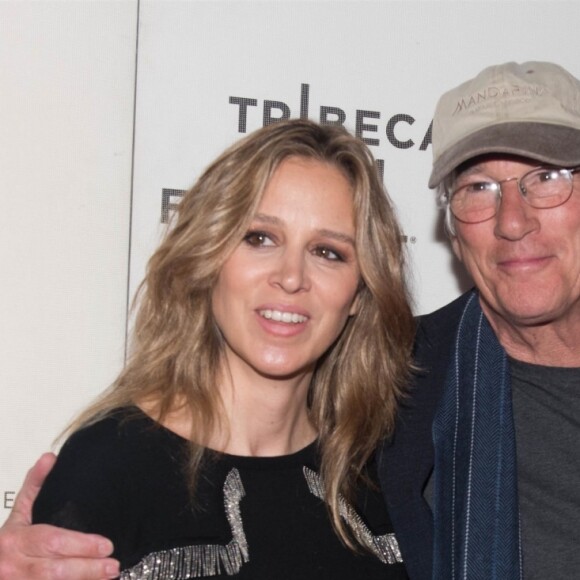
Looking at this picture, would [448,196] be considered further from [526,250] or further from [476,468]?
[476,468]

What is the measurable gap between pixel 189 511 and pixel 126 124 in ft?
3.52

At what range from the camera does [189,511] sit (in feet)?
5.88

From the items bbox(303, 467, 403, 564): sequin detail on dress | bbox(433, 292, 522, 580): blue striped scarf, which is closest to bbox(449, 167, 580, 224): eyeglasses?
bbox(433, 292, 522, 580): blue striped scarf

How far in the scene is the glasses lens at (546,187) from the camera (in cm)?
200

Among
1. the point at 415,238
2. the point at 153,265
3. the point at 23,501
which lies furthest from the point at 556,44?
the point at 23,501

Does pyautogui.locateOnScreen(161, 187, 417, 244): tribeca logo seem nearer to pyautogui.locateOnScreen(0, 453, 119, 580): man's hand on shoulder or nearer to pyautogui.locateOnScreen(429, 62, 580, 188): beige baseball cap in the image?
pyautogui.locateOnScreen(429, 62, 580, 188): beige baseball cap

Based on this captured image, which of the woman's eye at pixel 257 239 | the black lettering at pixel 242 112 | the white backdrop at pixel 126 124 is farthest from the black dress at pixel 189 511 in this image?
the black lettering at pixel 242 112

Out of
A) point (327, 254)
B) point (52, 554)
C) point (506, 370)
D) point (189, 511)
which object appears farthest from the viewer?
point (506, 370)

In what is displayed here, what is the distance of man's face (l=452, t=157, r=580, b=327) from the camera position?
6.57ft

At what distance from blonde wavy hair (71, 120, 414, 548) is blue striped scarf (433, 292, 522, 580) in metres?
0.15

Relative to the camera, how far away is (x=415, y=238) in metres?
2.66

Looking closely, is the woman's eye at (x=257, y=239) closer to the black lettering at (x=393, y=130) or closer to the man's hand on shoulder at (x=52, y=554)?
the man's hand on shoulder at (x=52, y=554)

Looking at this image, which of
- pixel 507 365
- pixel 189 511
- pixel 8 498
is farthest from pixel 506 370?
pixel 8 498

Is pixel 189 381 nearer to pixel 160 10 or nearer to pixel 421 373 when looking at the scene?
pixel 421 373
